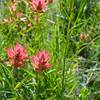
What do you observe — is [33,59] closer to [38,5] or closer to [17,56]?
[17,56]

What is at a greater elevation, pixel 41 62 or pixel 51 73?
pixel 41 62

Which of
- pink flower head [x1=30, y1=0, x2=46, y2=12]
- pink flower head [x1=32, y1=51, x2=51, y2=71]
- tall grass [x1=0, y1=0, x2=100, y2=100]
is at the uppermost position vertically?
pink flower head [x1=30, y1=0, x2=46, y2=12]

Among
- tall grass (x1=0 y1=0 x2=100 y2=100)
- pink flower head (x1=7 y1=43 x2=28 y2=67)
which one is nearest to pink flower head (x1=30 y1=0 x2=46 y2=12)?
tall grass (x1=0 y1=0 x2=100 y2=100)

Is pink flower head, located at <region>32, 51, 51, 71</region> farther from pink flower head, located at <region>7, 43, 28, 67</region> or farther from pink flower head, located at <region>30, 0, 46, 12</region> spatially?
pink flower head, located at <region>30, 0, 46, 12</region>

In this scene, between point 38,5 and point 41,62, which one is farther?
point 38,5

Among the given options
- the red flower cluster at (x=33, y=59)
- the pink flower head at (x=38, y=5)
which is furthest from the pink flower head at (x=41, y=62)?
the pink flower head at (x=38, y=5)

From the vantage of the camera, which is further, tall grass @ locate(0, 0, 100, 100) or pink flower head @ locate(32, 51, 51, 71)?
Result: tall grass @ locate(0, 0, 100, 100)

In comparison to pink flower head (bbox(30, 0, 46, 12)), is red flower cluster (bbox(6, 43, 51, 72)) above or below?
below

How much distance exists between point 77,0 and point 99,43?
0.45 metres

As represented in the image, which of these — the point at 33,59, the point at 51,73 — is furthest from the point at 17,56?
the point at 51,73

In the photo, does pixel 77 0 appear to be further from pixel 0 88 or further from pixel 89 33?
pixel 0 88

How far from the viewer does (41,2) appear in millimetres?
1447

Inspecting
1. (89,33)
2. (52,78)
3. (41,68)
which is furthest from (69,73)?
(89,33)

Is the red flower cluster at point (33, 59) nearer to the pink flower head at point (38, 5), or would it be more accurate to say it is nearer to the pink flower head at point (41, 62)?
the pink flower head at point (41, 62)
